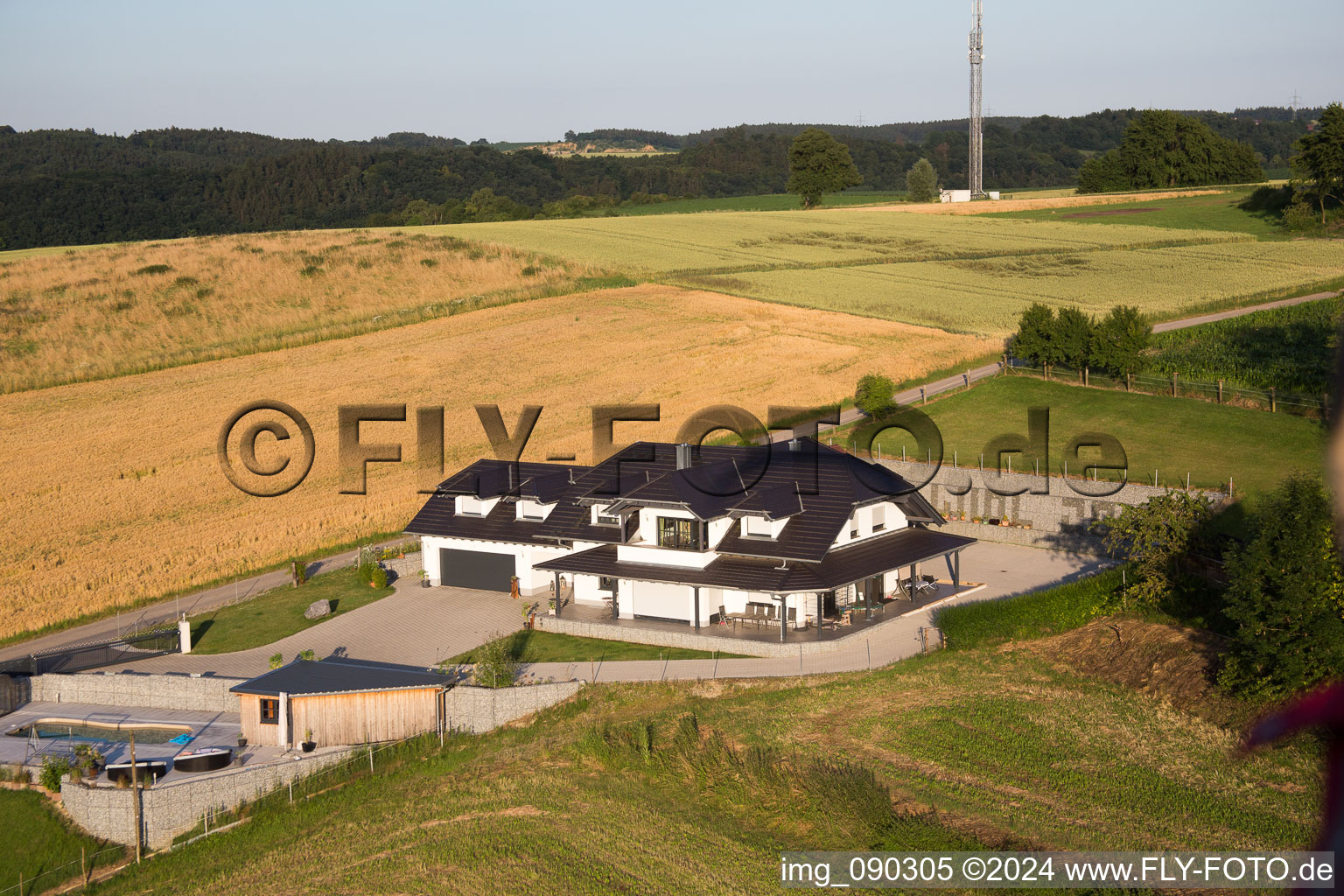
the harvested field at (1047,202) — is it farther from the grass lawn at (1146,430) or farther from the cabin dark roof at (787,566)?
the cabin dark roof at (787,566)

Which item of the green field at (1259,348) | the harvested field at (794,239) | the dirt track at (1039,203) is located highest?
the dirt track at (1039,203)

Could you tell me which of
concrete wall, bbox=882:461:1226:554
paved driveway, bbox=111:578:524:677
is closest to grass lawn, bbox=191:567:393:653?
paved driveway, bbox=111:578:524:677

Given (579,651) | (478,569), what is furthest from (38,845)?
(478,569)

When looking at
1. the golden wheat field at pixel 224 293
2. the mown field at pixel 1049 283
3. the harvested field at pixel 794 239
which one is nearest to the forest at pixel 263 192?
the golden wheat field at pixel 224 293

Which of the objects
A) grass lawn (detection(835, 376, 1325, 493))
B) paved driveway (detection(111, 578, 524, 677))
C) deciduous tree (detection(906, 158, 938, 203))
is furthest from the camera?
deciduous tree (detection(906, 158, 938, 203))

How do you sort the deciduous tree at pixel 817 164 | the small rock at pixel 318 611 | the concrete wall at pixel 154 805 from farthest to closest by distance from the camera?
the deciduous tree at pixel 817 164 → the small rock at pixel 318 611 → the concrete wall at pixel 154 805

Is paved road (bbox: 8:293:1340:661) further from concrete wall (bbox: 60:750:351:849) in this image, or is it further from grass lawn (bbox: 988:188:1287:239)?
grass lawn (bbox: 988:188:1287:239)
